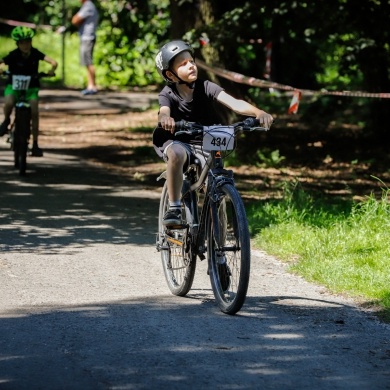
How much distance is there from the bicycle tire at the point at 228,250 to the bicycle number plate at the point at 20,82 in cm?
695

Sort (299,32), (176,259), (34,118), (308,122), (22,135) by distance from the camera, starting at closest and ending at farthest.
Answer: (176,259) → (22,135) → (34,118) → (299,32) → (308,122)

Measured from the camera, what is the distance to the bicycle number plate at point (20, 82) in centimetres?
1309

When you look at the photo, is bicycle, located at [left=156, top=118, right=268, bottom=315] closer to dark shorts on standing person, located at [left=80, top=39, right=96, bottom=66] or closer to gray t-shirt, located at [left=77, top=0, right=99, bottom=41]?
dark shorts on standing person, located at [left=80, top=39, right=96, bottom=66]

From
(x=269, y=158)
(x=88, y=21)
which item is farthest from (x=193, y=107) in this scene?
(x=88, y=21)

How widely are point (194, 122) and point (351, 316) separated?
157 cm

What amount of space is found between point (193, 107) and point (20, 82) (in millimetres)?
6501

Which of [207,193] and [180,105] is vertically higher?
[180,105]

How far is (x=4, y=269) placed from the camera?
312 inches

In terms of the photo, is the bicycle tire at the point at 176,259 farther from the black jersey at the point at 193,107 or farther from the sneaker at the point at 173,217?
the black jersey at the point at 193,107

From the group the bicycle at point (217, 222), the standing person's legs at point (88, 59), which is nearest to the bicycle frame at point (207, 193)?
the bicycle at point (217, 222)

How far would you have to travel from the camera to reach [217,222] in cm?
653

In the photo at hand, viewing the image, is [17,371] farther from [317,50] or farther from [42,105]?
[317,50]

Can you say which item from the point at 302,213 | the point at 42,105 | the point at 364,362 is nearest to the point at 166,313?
the point at 364,362

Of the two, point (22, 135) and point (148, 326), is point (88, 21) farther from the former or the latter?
point (148, 326)
